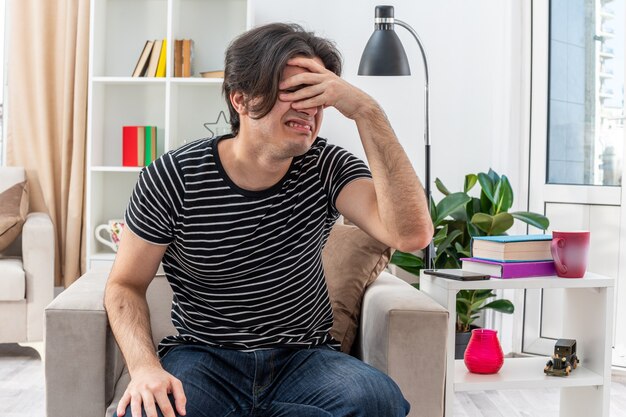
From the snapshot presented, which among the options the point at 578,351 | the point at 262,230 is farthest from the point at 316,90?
the point at 578,351

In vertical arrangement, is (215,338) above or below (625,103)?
below

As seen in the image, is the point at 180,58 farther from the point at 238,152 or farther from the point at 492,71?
the point at 238,152

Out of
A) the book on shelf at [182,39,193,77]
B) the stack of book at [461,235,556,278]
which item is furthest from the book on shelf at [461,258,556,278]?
the book on shelf at [182,39,193,77]

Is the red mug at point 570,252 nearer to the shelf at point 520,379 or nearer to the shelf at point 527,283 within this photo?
the shelf at point 527,283

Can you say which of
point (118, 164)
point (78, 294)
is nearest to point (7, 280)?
point (118, 164)

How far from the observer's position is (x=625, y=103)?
3473 millimetres

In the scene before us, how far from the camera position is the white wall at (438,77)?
13.0 ft

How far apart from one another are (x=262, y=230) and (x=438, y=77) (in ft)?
8.07

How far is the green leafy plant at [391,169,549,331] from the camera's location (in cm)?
327

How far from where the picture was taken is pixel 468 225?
335cm

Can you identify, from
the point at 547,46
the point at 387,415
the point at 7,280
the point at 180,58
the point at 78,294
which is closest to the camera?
the point at 387,415

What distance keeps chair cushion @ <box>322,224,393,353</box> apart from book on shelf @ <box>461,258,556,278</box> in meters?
0.25

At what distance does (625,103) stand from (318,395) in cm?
242

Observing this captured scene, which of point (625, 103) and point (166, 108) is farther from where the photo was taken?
point (166, 108)
